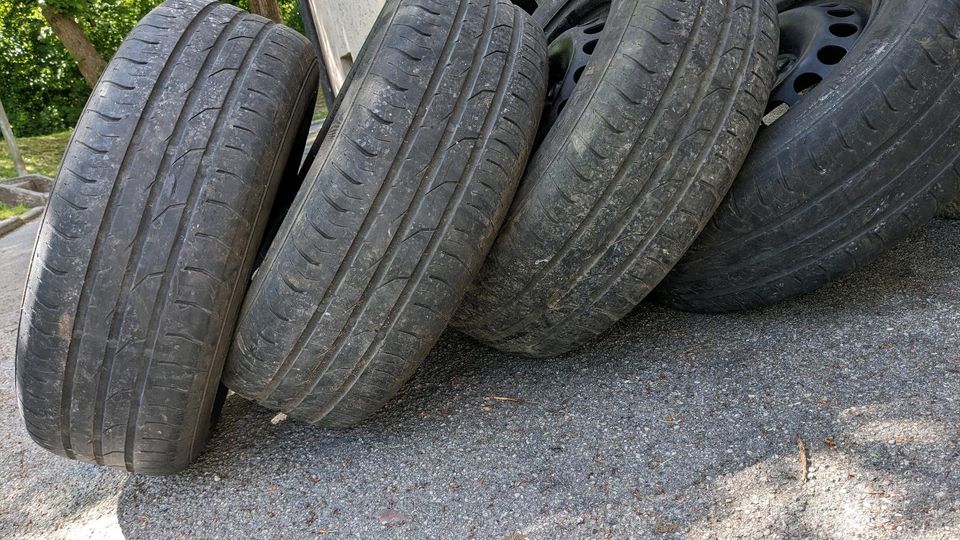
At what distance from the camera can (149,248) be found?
78.8 inches

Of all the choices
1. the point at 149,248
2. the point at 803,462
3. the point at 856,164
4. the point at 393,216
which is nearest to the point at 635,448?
the point at 803,462

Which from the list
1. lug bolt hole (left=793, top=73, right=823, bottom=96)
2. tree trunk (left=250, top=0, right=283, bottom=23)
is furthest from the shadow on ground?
tree trunk (left=250, top=0, right=283, bottom=23)

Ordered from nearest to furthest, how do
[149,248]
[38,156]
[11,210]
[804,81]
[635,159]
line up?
[149,248] < [635,159] < [804,81] < [11,210] < [38,156]

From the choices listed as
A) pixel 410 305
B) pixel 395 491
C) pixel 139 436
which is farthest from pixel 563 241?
pixel 139 436

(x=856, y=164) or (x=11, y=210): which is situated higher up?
(x=856, y=164)

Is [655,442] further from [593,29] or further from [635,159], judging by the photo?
[593,29]

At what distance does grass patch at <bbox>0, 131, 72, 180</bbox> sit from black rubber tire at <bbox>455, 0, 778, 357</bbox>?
12.3m

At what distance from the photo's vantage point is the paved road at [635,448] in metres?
1.79

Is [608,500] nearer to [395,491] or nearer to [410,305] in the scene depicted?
[395,491]

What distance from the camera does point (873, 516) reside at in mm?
1642

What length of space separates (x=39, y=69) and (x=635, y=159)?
22.9m

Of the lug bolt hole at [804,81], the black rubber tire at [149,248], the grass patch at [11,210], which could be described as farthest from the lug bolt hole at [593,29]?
the grass patch at [11,210]

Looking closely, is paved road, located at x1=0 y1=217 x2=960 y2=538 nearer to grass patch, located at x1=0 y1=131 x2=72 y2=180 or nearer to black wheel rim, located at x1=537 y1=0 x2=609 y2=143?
black wheel rim, located at x1=537 y1=0 x2=609 y2=143

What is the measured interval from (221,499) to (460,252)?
3.60ft
